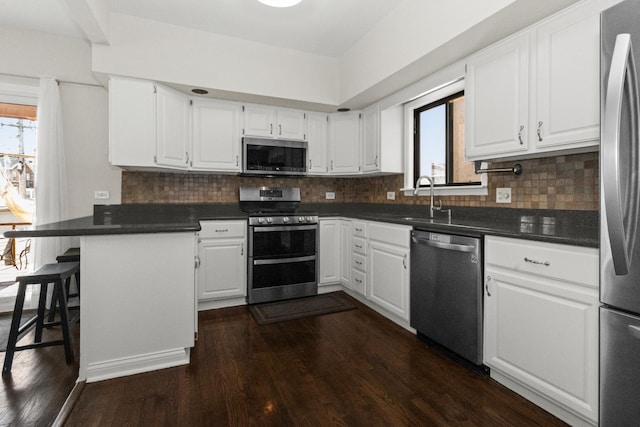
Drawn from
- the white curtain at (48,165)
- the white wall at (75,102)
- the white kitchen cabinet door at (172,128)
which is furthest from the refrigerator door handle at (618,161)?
the white curtain at (48,165)

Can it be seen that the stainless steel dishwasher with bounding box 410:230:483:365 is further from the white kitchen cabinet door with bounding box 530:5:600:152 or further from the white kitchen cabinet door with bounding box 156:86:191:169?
the white kitchen cabinet door with bounding box 156:86:191:169

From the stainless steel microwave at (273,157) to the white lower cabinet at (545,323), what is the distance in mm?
2374

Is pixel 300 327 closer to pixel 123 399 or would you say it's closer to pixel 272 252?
pixel 272 252

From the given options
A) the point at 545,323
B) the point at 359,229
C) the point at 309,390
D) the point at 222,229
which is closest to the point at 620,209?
the point at 545,323

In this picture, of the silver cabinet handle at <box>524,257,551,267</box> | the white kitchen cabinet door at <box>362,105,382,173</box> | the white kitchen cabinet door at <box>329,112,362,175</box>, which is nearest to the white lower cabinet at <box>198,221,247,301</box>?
the white kitchen cabinet door at <box>329,112,362,175</box>

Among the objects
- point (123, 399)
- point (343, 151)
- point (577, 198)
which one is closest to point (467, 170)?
point (577, 198)

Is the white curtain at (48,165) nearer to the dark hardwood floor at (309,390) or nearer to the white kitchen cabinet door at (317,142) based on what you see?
the dark hardwood floor at (309,390)

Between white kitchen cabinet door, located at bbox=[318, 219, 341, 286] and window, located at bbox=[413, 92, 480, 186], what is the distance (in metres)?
1.09

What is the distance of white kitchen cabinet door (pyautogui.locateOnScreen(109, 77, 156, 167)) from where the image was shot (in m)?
2.83

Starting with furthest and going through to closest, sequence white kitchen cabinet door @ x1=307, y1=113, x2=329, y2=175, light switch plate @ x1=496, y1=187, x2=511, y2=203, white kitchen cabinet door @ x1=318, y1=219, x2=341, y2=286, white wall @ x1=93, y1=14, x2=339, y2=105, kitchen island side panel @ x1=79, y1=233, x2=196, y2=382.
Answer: white kitchen cabinet door @ x1=307, y1=113, x2=329, y2=175 < white kitchen cabinet door @ x1=318, y1=219, x2=341, y2=286 < white wall @ x1=93, y1=14, x2=339, y2=105 < light switch plate @ x1=496, y1=187, x2=511, y2=203 < kitchen island side panel @ x1=79, y1=233, x2=196, y2=382

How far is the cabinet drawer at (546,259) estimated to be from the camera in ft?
4.66

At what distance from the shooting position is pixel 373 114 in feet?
11.9

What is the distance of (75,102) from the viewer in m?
3.17

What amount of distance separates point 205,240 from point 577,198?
9.69 feet
